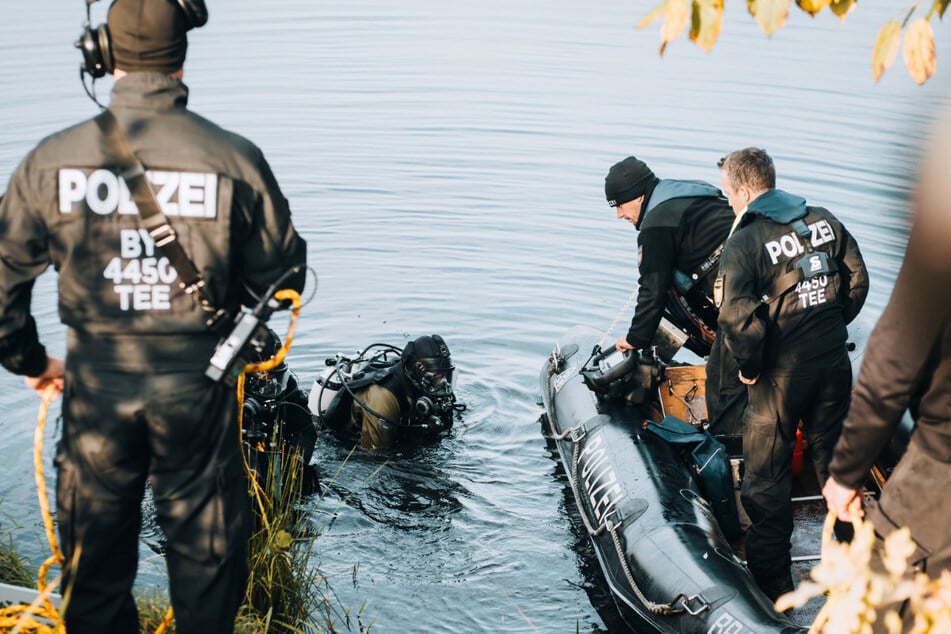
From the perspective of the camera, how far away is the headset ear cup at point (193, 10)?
2.82 metres

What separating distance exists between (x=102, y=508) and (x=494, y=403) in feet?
17.0

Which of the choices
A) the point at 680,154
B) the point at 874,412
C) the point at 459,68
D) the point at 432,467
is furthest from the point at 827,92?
the point at 874,412

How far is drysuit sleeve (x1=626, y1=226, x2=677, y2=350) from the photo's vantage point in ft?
19.1

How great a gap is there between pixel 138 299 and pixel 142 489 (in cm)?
57

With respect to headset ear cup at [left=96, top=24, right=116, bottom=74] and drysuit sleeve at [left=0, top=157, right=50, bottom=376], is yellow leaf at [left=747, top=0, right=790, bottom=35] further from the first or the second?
drysuit sleeve at [left=0, top=157, right=50, bottom=376]

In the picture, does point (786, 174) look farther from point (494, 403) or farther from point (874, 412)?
point (874, 412)

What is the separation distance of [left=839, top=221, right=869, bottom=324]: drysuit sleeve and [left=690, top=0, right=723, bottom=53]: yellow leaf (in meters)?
2.86

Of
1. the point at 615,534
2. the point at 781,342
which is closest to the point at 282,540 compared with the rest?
the point at 615,534

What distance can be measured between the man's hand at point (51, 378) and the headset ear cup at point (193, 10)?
3.41ft

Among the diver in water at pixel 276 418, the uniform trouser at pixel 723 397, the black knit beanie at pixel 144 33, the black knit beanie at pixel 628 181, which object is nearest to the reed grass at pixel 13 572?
the diver in water at pixel 276 418

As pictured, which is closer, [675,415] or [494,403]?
[675,415]

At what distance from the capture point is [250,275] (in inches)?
116

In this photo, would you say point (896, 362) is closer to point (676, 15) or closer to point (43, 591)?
point (676, 15)

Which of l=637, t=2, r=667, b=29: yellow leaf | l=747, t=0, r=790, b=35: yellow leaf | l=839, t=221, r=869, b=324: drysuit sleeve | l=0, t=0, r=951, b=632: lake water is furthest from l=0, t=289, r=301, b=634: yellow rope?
l=839, t=221, r=869, b=324: drysuit sleeve
